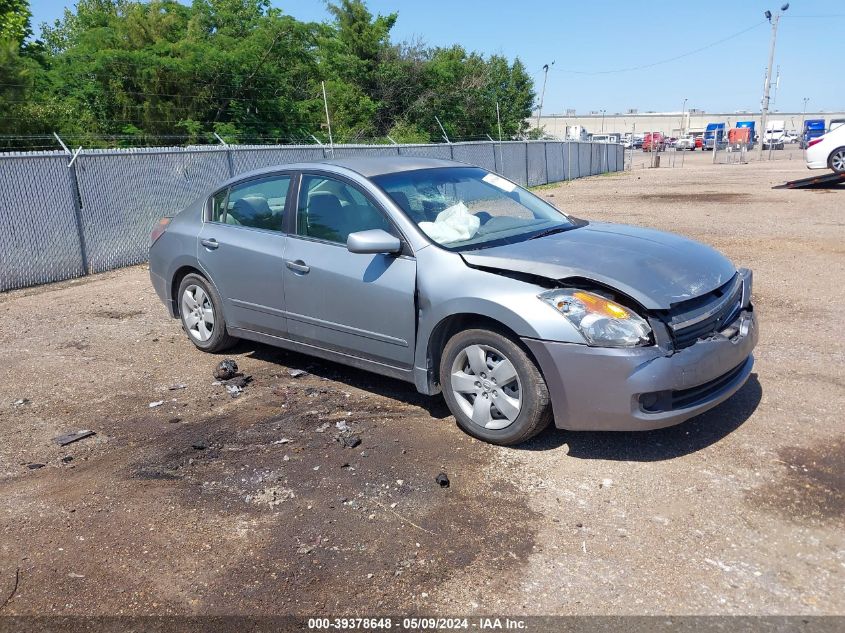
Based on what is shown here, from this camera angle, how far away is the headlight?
3975 mm

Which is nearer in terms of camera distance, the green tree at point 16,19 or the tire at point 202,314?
the tire at point 202,314

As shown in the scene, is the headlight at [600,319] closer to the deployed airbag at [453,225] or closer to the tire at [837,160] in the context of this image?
the deployed airbag at [453,225]

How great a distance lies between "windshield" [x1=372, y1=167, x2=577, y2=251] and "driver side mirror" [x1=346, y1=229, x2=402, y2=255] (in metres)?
0.26

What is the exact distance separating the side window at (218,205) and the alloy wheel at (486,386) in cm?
282

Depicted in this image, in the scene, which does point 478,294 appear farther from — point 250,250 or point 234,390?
point 234,390

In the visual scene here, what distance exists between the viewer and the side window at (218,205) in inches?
248

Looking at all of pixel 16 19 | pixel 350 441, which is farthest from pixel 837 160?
pixel 16 19

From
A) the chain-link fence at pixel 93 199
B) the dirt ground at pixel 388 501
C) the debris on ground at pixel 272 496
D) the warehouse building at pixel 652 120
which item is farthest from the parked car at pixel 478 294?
the warehouse building at pixel 652 120

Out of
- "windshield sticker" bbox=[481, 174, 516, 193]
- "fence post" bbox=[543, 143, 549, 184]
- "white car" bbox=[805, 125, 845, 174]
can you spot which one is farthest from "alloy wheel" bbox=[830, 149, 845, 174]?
"windshield sticker" bbox=[481, 174, 516, 193]

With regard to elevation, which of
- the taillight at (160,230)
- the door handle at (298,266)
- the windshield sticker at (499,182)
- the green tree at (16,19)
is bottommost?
the door handle at (298,266)

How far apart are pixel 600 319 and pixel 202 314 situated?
379 cm

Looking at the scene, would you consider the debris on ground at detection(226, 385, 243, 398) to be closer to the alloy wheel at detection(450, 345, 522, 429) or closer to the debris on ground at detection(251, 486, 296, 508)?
the debris on ground at detection(251, 486, 296, 508)

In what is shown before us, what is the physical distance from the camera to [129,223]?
38.7 feet

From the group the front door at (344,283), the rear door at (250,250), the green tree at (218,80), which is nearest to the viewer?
the front door at (344,283)
